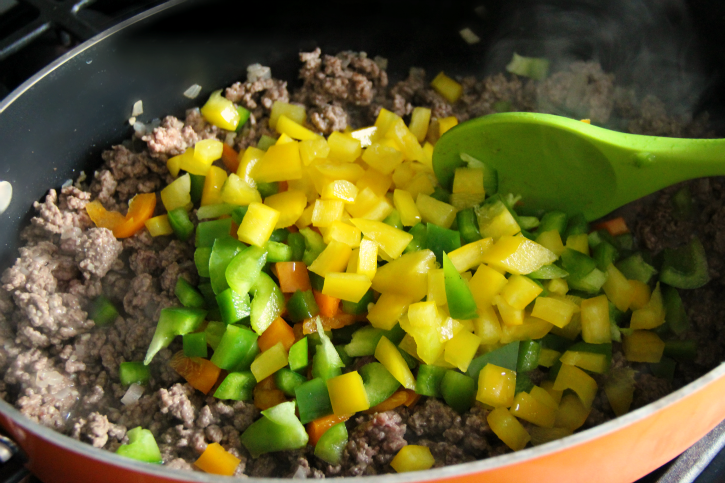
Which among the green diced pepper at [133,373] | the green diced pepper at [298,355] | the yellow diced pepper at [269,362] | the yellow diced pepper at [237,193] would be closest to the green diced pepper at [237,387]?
the yellow diced pepper at [269,362]

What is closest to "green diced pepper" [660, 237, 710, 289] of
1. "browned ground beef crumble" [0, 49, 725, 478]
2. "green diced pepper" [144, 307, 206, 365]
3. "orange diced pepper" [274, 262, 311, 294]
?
"browned ground beef crumble" [0, 49, 725, 478]

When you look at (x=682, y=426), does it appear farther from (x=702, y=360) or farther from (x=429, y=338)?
(x=429, y=338)

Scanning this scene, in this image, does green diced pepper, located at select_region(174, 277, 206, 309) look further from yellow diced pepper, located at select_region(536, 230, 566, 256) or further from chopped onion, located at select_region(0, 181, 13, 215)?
yellow diced pepper, located at select_region(536, 230, 566, 256)

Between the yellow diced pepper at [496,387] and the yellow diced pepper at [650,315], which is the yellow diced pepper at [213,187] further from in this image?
the yellow diced pepper at [650,315]

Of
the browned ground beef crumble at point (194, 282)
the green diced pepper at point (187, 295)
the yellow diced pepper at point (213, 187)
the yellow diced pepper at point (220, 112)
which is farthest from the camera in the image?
the yellow diced pepper at point (220, 112)

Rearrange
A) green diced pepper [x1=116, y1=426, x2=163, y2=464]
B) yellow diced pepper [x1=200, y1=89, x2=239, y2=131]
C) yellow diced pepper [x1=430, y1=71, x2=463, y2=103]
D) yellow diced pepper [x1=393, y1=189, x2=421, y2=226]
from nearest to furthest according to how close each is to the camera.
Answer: green diced pepper [x1=116, y1=426, x2=163, y2=464] < yellow diced pepper [x1=393, y1=189, x2=421, y2=226] < yellow diced pepper [x1=200, y1=89, x2=239, y2=131] < yellow diced pepper [x1=430, y1=71, x2=463, y2=103]

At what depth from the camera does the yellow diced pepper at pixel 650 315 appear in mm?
1728

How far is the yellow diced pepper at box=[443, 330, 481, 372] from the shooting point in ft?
5.17

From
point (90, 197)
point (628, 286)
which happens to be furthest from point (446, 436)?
point (90, 197)

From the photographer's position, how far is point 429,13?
212 centimetres

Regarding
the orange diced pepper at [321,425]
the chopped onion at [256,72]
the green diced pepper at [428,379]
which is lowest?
the green diced pepper at [428,379]

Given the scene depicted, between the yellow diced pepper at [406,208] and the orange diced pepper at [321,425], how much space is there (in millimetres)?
643

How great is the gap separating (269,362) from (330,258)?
35 cm

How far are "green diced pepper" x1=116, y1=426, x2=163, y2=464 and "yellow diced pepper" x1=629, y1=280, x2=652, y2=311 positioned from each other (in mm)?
1440
